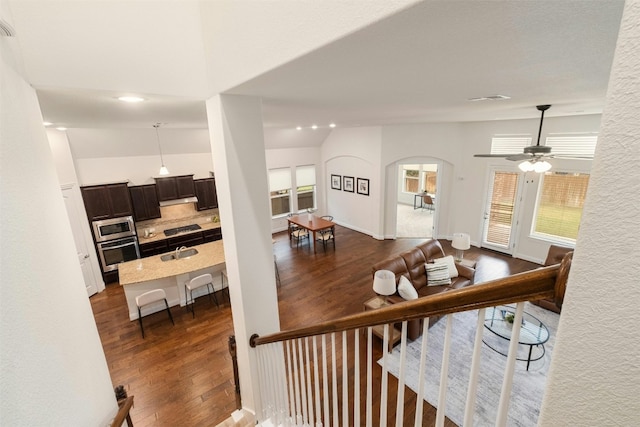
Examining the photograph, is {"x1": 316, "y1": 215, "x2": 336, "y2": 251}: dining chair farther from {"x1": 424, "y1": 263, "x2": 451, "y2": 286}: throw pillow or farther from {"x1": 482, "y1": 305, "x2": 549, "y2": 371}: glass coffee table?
{"x1": 482, "y1": 305, "x2": 549, "y2": 371}: glass coffee table

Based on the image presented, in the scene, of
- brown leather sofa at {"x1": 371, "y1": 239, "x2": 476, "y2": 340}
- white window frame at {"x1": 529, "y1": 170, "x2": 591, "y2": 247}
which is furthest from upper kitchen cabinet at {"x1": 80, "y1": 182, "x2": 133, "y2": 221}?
white window frame at {"x1": 529, "y1": 170, "x2": 591, "y2": 247}

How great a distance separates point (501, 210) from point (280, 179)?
6243 mm

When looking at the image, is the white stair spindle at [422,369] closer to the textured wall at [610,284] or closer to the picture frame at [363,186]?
the textured wall at [610,284]

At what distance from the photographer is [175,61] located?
1832 mm

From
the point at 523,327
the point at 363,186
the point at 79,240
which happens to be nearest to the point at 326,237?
the point at 363,186

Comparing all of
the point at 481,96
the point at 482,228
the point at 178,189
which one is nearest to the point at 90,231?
the point at 178,189

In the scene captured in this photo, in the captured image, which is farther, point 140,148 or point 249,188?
point 140,148

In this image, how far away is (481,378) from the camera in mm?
3266

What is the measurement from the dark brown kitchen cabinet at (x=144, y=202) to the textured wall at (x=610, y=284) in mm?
7600

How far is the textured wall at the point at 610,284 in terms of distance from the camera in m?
0.39

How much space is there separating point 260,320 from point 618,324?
246 cm

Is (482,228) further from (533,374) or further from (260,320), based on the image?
(260,320)

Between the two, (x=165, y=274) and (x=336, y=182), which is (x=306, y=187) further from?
(x=165, y=274)

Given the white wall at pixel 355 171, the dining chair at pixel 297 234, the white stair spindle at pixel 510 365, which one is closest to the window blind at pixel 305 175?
the white wall at pixel 355 171
